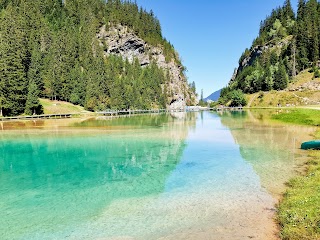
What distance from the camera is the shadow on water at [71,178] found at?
50.9ft

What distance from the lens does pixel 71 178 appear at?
23078 millimetres

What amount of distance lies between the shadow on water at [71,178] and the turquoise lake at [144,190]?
60 millimetres

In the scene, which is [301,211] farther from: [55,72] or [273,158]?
[55,72]

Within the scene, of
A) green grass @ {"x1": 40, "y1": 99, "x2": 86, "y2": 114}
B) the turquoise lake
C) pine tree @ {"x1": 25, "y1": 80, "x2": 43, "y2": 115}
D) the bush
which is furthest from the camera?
the bush

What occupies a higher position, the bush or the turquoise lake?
the bush

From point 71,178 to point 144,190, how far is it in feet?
21.3

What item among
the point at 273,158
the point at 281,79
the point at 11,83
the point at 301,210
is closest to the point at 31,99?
the point at 11,83

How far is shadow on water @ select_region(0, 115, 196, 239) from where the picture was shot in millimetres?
15523

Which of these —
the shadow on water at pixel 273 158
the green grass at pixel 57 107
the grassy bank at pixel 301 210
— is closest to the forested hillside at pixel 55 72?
the green grass at pixel 57 107

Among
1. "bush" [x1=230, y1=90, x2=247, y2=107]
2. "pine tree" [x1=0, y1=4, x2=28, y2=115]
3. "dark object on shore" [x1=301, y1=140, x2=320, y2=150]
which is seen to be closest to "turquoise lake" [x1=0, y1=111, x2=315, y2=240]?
"dark object on shore" [x1=301, y1=140, x2=320, y2=150]

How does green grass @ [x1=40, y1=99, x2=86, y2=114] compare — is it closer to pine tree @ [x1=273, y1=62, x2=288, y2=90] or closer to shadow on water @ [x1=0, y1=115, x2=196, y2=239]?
shadow on water @ [x1=0, y1=115, x2=196, y2=239]

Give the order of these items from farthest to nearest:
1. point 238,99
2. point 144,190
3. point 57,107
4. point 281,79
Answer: point 238,99 → point 281,79 → point 57,107 → point 144,190

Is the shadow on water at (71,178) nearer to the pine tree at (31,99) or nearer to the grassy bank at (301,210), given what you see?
the grassy bank at (301,210)

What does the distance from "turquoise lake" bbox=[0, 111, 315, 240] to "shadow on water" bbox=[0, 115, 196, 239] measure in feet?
0.20
